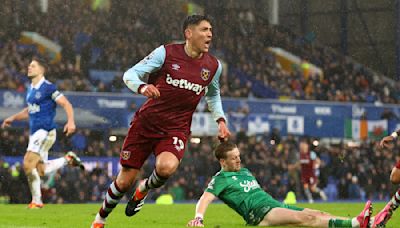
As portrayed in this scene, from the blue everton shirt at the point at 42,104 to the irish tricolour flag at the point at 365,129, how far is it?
19.0 meters

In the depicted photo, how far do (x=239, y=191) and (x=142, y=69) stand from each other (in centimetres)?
241

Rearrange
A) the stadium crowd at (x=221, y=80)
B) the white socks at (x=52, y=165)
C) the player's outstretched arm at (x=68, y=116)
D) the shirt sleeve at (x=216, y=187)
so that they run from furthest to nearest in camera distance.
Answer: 1. the stadium crowd at (x=221, y=80)
2. the white socks at (x=52, y=165)
3. the player's outstretched arm at (x=68, y=116)
4. the shirt sleeve at (x=216, y=187)

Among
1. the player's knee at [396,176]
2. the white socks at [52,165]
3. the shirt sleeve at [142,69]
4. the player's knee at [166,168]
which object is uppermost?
the shirt sleeve at [142,69]

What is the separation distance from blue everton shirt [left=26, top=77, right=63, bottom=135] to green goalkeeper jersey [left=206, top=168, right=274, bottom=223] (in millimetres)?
5416

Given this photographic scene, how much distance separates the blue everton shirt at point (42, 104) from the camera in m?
16.1

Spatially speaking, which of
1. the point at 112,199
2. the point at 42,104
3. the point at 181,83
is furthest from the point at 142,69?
the point at 42,104

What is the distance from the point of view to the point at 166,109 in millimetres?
9867

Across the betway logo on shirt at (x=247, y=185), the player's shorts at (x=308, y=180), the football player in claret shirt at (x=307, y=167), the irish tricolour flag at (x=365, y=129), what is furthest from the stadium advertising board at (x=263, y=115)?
the betway logo on shirt at (x=247, y=185)

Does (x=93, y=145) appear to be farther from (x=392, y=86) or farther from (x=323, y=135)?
(x=392, y=86)

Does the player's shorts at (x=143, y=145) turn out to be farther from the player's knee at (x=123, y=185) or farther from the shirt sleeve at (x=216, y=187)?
the shirt sleeve at (x=216, y=187)

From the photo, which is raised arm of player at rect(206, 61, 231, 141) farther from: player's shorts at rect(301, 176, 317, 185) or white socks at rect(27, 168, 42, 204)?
player's shorts at rect(301, 176, 317, 185)

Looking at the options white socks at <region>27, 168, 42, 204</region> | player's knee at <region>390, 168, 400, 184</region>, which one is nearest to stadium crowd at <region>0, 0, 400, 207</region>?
white socks at <region>27, 168, 42, 204</region>

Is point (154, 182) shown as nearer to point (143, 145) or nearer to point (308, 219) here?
point (143, 145)

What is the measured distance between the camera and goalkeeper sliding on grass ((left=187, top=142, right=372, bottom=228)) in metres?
10.9
